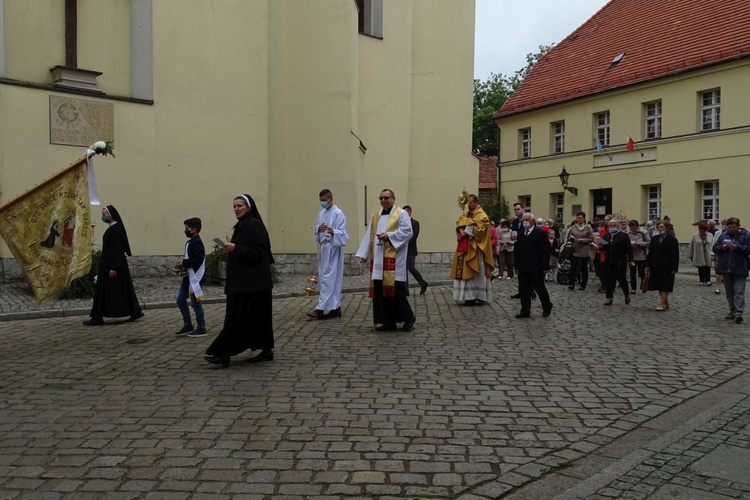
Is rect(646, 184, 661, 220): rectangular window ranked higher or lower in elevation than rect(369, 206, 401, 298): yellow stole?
higher

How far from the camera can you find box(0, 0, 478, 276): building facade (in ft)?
49.6

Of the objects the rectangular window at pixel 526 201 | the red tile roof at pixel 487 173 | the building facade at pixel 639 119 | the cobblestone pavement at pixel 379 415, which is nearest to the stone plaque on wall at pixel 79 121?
the cobblestone pavement at pixel 379 415

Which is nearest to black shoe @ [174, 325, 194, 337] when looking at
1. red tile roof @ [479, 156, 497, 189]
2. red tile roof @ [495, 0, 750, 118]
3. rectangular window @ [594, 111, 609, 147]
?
red tile roof @ [495, 0, 750, 118]

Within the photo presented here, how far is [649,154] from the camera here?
28.5 meters

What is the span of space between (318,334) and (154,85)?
1031cm

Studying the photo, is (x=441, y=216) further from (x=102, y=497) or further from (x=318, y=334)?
(x=102, y=497)

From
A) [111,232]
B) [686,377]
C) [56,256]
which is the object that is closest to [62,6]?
[111,232]

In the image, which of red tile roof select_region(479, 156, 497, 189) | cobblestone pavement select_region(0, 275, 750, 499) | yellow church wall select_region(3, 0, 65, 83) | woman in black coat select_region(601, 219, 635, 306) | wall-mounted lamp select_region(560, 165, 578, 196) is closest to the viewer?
cobblestone pavement select_region(0, 275, 750, 499)

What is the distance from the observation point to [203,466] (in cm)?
420

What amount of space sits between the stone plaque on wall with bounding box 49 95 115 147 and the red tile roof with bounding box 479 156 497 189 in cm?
3290

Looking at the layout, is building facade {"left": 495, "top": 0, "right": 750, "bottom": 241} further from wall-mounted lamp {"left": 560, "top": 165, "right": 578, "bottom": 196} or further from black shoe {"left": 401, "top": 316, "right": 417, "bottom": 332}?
black shoe {"left": 401, "top": 316, "right": 417, "bottom": 332}

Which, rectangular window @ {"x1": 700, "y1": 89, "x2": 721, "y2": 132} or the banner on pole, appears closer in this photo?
the banner on pole

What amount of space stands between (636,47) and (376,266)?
1028 inches

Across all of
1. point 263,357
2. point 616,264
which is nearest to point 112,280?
point 263,357
